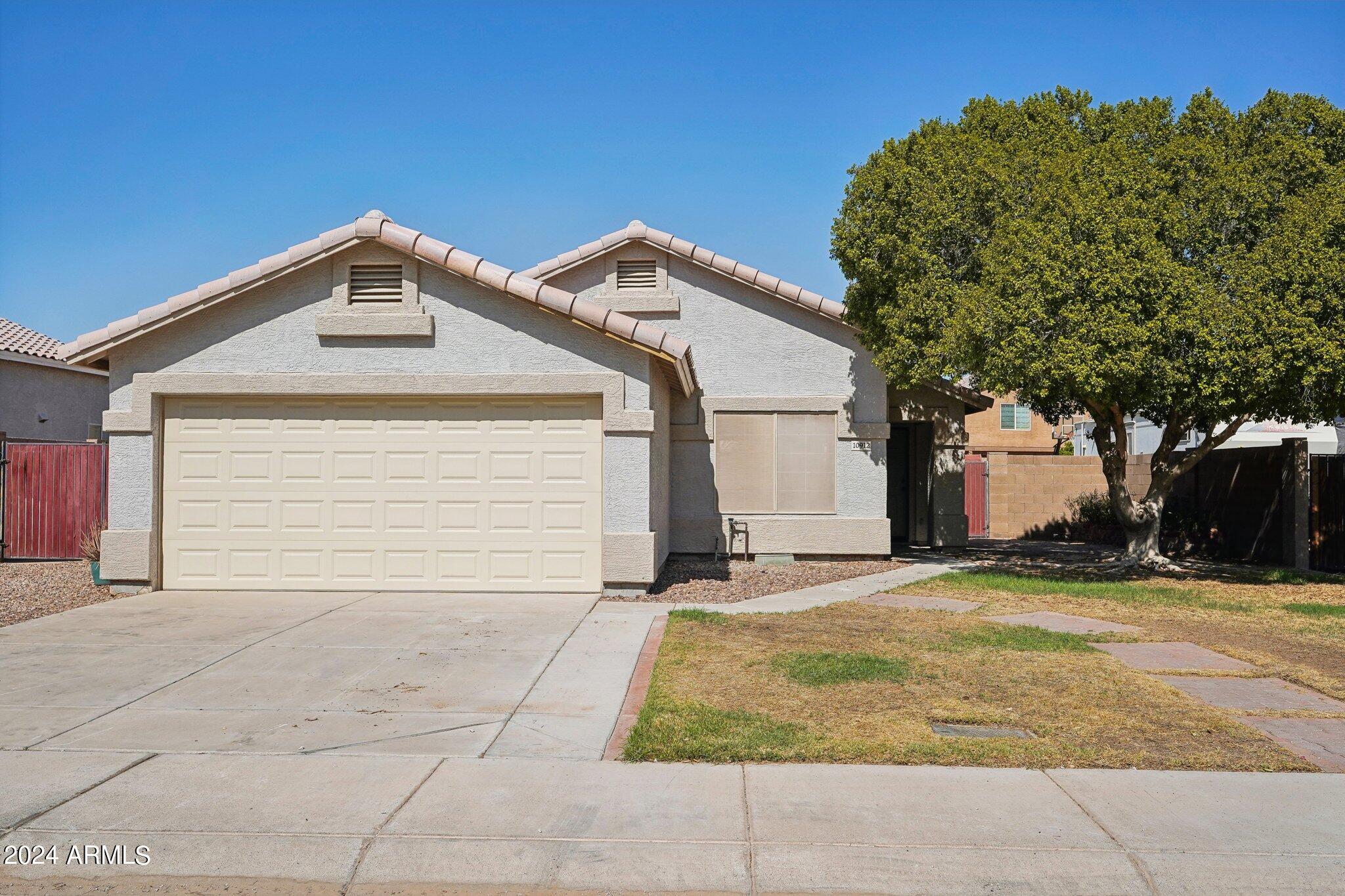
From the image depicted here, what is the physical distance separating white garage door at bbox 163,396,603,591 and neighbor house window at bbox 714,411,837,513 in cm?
455

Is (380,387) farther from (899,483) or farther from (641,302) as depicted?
(899,483)

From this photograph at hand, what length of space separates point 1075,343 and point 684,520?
21.9 feet

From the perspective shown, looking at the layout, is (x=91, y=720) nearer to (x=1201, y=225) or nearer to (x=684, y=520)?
(x=684, y=520)

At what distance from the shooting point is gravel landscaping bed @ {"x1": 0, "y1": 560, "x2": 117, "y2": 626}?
1120 cm

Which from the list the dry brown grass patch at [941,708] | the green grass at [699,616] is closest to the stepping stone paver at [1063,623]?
the dry brown grass patch at [941,708]

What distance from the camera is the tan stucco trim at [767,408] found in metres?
16.1

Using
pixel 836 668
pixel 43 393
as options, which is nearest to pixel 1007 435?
pixel 43 393

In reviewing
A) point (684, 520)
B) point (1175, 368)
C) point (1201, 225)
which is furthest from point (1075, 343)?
point (684, 520)

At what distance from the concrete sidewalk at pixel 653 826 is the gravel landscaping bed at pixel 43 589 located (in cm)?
628

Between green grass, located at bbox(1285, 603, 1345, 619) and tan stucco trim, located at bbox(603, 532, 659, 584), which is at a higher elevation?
tan stucco trim, located at bbox(603, 532, 659, 584)

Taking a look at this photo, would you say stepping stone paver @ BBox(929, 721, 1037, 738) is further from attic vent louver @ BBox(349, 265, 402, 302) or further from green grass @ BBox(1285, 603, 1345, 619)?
attic vent louver @ BBox(349, 265, 402, 302)

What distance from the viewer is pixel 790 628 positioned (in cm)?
1009

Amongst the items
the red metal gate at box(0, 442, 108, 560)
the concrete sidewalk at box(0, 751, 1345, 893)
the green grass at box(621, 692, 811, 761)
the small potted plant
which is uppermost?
the red metal gate at box(0, 442, 108, 560)

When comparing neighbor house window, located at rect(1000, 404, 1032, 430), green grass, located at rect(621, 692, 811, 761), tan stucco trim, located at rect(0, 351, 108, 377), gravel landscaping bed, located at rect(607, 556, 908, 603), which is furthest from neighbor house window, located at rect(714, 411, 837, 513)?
neighbor house window, located at rect(1000, 404, 1032, 430)
